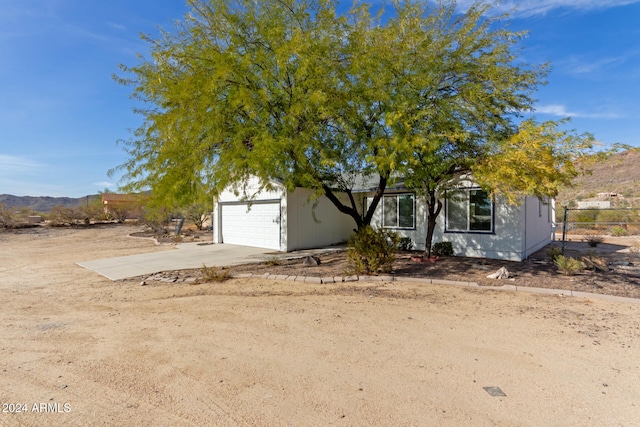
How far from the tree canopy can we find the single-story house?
2310 millimetres

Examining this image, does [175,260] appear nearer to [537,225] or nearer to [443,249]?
[443,249]

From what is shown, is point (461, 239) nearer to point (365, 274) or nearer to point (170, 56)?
point (365, 274)

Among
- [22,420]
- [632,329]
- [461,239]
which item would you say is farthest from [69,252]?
[632,329]

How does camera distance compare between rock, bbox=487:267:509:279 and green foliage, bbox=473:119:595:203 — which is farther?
rock, bbox=487:267:509:279

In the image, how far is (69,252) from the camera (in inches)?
585

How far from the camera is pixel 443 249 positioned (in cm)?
1233

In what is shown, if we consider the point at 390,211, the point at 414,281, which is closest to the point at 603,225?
the point at 390,211

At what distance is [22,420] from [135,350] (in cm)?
145

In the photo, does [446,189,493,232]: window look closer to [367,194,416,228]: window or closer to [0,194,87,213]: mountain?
[367,194,416,228]: window

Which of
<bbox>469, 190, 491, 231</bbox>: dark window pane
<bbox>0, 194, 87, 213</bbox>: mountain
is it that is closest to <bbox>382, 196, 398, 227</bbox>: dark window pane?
<bbox>469, 190, 491, 231</bbox>: dark window pane

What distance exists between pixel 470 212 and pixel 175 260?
34.4 feet

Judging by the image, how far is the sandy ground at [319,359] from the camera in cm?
298

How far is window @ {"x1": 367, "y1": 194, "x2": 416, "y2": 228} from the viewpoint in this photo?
1385 cm

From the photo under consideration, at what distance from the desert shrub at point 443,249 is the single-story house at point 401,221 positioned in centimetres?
30
